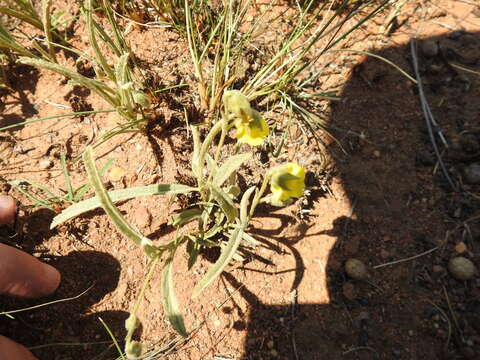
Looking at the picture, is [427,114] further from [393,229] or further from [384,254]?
[384,254]

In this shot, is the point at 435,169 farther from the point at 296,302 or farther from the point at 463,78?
the point at 296,302

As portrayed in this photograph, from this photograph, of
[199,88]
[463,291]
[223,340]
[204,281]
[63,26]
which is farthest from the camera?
[63,26]

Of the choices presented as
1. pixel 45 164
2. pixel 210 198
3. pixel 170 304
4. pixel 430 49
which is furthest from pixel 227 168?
pixel 430 49

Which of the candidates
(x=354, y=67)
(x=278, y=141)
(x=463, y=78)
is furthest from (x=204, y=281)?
(x=463, y=78)

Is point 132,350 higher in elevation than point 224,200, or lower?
lower

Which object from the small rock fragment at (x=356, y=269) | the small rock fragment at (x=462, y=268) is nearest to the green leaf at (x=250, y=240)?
the small rock fragment at (x=356, y=269)

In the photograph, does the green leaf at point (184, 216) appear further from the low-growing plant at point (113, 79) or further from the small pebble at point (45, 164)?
the small pebble at point (45, 164)
